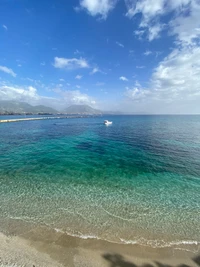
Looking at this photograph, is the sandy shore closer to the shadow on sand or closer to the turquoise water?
the shadow on sand

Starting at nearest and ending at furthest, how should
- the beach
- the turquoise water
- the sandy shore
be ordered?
the sandy shore < the beach < the turquoise water

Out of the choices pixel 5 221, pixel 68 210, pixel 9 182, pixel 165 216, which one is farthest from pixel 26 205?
pixel 165 216

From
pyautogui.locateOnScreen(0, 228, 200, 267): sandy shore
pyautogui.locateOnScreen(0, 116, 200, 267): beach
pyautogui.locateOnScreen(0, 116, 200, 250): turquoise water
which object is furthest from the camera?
pyautogui.locateOnScreen(0, 116, 200, 250): turquoise water

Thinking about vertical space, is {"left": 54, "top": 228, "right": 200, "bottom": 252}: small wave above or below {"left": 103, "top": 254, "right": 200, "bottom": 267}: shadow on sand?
below

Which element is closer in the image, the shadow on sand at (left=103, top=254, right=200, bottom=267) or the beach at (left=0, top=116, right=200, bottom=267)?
the shadow on sand at (left=103, top=254, right=200, bottom=267)

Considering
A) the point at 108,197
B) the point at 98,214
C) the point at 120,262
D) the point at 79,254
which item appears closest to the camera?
the point at 120,262

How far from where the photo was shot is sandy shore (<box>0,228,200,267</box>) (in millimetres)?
6727

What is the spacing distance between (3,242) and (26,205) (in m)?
3.55

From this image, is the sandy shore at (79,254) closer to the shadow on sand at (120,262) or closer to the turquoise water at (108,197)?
the shadow on sand at (120,262)

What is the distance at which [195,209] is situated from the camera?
37.0 feet

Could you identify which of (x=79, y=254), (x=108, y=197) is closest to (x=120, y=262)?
(x=79, y=254)

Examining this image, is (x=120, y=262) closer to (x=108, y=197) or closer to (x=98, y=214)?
(x=98, y=214)

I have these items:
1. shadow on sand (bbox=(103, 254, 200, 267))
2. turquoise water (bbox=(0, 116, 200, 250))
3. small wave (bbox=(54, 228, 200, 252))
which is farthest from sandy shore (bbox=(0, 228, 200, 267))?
turquoise water (bbox=(0, 116, 200, 250))

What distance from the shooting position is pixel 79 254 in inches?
283
